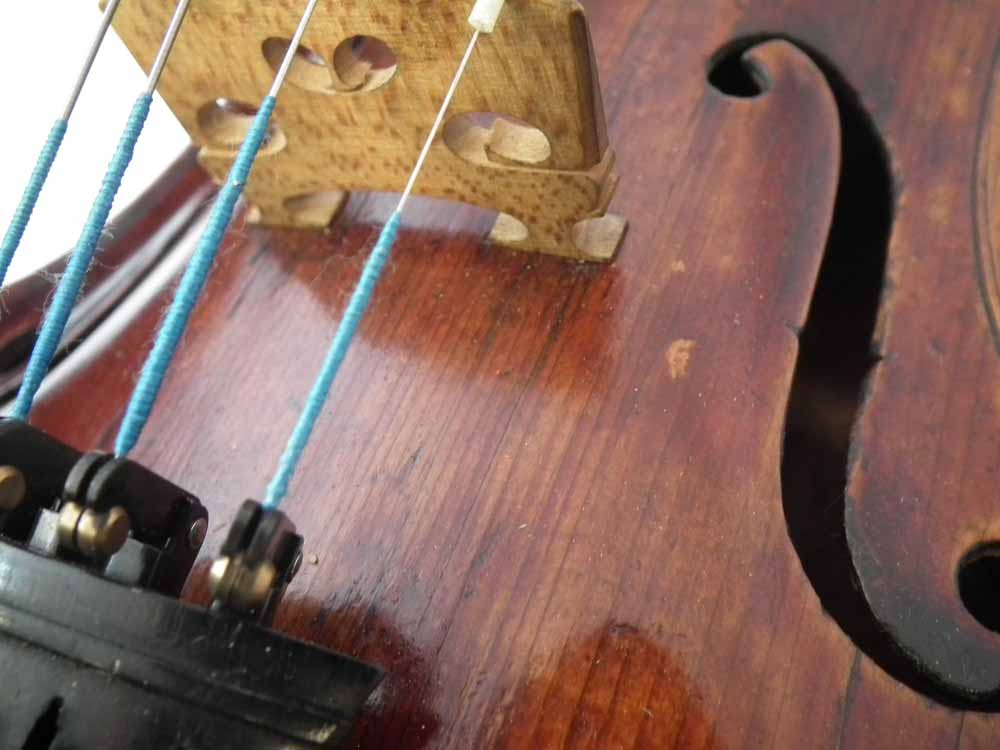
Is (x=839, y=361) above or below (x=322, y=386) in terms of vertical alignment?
below

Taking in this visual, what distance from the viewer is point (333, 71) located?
73 cm

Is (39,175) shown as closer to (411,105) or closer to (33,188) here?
(33,188)

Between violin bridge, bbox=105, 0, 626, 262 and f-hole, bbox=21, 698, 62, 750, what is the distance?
0.46 metres

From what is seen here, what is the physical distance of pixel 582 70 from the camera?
0.64 meters

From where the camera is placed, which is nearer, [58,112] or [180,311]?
[180,311]

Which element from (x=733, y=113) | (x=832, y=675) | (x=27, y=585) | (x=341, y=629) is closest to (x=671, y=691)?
(x=832, y=675)

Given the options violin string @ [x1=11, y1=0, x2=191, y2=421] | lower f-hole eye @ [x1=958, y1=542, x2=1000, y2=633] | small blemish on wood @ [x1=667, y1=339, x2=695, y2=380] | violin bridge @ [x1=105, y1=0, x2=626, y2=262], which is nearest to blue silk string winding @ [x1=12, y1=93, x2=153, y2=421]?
violin string @ [x1=11, y1=0, x2=191, y2=421]

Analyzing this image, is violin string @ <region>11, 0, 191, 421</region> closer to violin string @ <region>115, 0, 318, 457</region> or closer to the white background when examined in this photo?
violin string @ <region>115, 0, 318, 457</region>

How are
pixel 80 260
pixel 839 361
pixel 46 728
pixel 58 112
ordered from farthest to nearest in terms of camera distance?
pixel 58 112, pixel 839 361, pixel 80 260, pixel 46 728

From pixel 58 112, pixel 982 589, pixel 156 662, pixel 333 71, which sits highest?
pixel 333 71

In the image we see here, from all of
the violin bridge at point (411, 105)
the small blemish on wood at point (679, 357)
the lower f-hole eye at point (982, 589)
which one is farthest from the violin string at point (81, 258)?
the lower f-hole eye at point (982, 589)

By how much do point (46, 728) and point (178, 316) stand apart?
0.78ft

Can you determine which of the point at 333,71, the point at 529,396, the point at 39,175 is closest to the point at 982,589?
the point at 529,396

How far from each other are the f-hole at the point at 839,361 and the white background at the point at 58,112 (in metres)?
0.86
